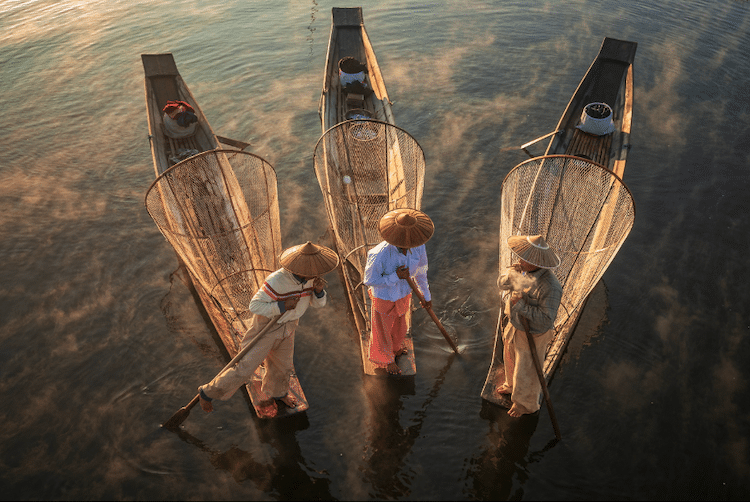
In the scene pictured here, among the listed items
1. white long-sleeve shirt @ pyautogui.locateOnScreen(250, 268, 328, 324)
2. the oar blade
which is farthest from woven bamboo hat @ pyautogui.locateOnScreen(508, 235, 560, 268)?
the oar blade

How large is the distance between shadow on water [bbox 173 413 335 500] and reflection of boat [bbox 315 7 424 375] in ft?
3.10

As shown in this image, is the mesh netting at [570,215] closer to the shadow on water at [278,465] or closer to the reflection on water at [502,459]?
the reflection on water at [502,459]

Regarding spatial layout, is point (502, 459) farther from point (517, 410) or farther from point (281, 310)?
point (281, 310)

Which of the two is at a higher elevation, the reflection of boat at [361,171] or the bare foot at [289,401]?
the reflection of boat at [361,171]

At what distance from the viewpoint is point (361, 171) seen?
675cm

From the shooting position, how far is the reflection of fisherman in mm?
3623

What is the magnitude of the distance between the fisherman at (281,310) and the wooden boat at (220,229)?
22.0 inches

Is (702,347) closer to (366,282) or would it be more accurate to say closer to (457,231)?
(457,231)

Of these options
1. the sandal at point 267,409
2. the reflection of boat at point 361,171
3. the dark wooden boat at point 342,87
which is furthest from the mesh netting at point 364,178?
the sandal at point 267,409

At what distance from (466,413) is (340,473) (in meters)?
1.32

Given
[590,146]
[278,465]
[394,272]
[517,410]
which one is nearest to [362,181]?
[394,272]

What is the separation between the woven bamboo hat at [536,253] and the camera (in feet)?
11.8

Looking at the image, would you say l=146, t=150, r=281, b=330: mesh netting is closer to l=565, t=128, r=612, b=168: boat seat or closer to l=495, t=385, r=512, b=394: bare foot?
l=495, t=385, r=512, b=394: bare foot

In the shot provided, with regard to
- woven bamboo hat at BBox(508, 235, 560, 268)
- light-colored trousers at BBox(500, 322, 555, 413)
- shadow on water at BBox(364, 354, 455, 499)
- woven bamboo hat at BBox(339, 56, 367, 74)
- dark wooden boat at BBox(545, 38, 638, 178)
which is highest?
woven bamboo hat at BBox(339, 56, 367, 74)
